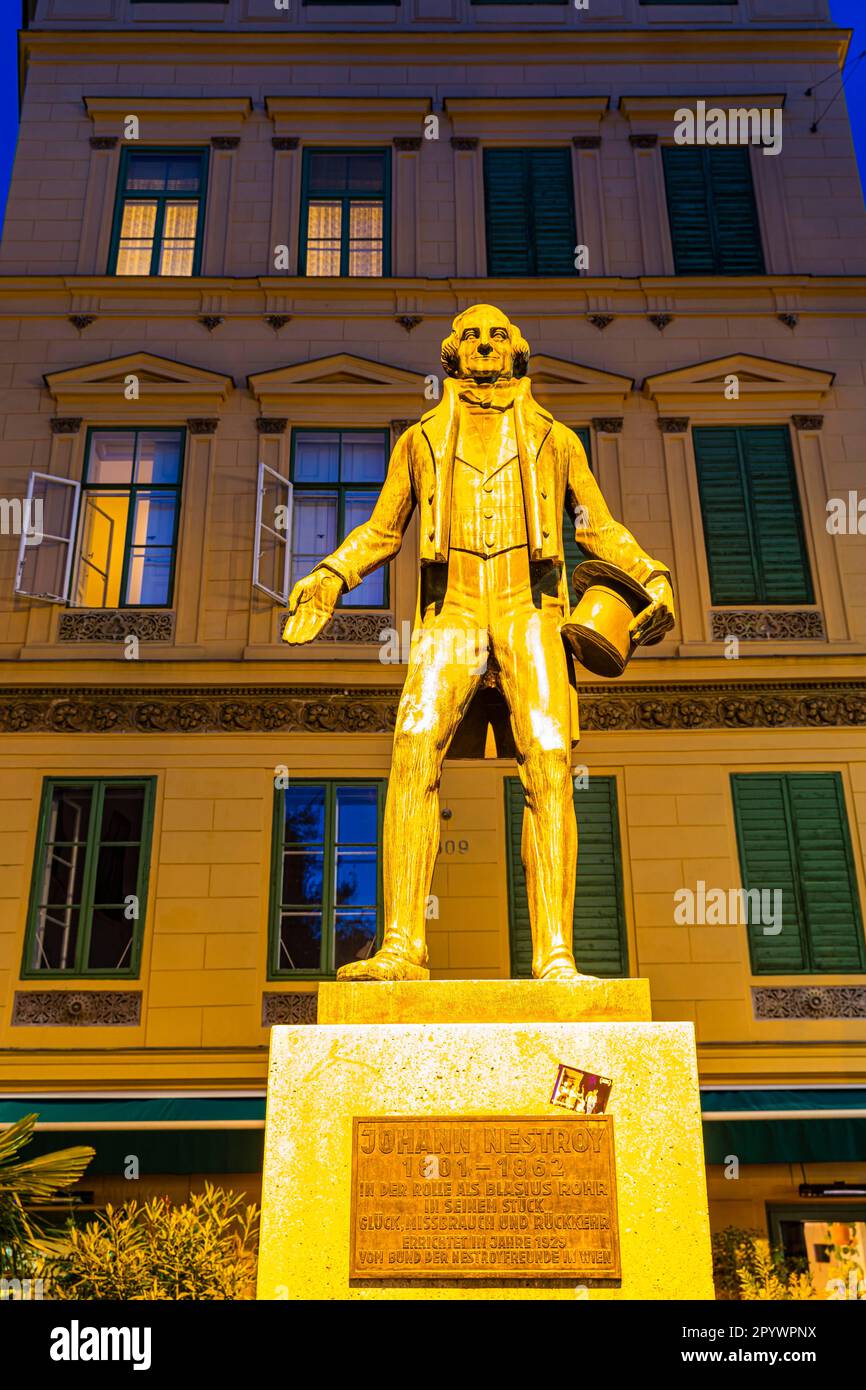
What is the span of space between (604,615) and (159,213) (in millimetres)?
12927

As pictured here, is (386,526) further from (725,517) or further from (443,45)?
(443,45)

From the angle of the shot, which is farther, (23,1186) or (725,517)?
(725,517)

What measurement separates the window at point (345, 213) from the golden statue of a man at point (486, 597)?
10.6m

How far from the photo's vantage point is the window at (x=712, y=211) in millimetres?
15922

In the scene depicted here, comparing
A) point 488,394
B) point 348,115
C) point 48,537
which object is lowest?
point 488,394

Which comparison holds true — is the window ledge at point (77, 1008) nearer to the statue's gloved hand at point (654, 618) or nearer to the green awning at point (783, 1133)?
the green awning at point (783, 1133)

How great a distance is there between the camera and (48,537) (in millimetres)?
14016

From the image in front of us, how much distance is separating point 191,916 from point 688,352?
8.88 metres

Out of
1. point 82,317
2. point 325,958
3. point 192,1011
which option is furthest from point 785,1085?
point 82,317

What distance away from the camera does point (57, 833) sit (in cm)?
1329

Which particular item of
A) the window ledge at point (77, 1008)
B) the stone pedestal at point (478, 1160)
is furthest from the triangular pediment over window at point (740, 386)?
the stone pedestal at point (478, 1160)

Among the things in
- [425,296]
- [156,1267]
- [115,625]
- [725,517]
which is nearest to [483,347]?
[156,1267]
